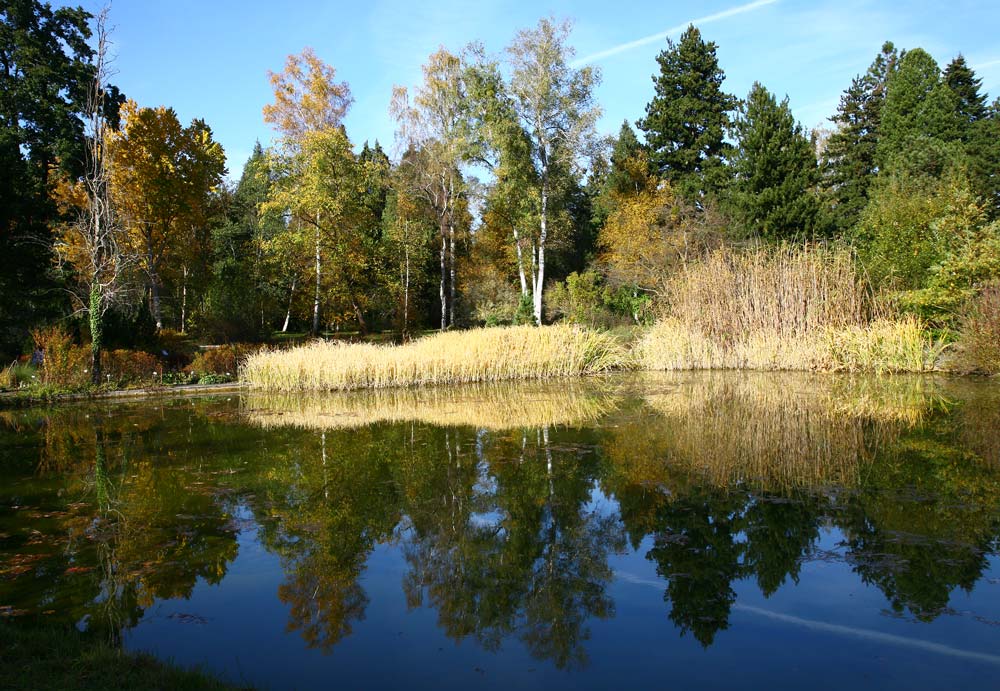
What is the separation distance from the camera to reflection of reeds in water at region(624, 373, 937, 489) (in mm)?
6777

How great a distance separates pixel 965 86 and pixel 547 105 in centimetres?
2236

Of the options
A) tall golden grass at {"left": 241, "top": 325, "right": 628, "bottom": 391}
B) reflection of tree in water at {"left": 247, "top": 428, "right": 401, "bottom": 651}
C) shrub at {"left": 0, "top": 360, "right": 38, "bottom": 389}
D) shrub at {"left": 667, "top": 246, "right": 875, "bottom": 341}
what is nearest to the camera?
reflection of tree in water at {"left": 247, "top": 428, "right": 401, "bottom": 651}

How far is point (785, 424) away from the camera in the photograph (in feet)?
29.9

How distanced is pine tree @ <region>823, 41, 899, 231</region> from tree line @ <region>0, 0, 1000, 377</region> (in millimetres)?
107

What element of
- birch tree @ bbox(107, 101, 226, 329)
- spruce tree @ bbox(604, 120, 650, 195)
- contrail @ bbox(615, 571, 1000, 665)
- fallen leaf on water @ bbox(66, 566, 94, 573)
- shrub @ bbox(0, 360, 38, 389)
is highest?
spruce tree @ bbox(604, 120, 650, 195)

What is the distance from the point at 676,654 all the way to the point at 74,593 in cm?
363

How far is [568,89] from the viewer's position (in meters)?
28.2

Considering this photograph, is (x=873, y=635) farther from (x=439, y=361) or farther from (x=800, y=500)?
(x=439, y=361)

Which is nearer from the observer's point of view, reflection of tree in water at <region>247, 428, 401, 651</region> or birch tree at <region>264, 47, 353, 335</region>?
reflection of tree in water at <region>247, 428, 401, 651</region>

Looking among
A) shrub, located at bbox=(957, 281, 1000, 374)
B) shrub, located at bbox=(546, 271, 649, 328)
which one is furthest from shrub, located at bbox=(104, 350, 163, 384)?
shrub, located at bbox=(957, 281, 1000, 374)

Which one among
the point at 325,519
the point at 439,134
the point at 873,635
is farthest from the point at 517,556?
the point at 439,134

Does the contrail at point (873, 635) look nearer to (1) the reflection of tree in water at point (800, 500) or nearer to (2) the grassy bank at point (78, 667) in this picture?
(1) the reflection of tree in water at point (800, 500)

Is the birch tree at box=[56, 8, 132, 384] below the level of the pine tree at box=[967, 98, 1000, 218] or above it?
below

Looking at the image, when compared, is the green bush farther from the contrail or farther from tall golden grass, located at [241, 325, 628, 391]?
the contrail
